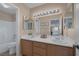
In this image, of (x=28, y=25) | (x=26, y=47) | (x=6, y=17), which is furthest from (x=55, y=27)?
(x=6, y=17)

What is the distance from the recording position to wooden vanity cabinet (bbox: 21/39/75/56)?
128 centimetres

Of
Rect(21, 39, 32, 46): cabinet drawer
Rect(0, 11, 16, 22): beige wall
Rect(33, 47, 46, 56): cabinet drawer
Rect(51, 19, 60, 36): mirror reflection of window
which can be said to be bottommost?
Rect(33, 47, 46, 56): cabinet drawer

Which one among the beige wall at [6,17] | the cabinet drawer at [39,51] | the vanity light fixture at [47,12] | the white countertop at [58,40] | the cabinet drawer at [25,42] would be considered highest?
the vanity light fixture at [47,12]

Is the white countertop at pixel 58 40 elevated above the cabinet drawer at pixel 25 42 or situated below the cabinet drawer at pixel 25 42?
above

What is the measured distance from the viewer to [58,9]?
1333 mm

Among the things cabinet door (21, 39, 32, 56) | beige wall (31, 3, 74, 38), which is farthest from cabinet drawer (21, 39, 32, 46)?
beige wall (31, 3, 74, 38)

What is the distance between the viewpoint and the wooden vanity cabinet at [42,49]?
1284 millimetres

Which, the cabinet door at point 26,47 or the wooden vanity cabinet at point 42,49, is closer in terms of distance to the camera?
the wooden vanity cabinet at point 42,49

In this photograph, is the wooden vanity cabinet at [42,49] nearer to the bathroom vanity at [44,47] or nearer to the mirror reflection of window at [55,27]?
the bathroom vanity at [44,47]

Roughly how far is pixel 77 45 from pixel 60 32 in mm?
285

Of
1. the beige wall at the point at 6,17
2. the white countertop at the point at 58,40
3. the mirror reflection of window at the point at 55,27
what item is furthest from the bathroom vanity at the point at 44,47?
the beige wall at the point at 6,17

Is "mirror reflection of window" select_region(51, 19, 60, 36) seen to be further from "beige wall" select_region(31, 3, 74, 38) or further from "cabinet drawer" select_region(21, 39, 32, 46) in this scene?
"cabinet drawer" select_region(21, 39, 32, 46)

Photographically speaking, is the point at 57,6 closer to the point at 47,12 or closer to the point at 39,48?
the point at 47,12

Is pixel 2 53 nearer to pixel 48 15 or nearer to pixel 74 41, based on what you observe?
pixel 48 15
